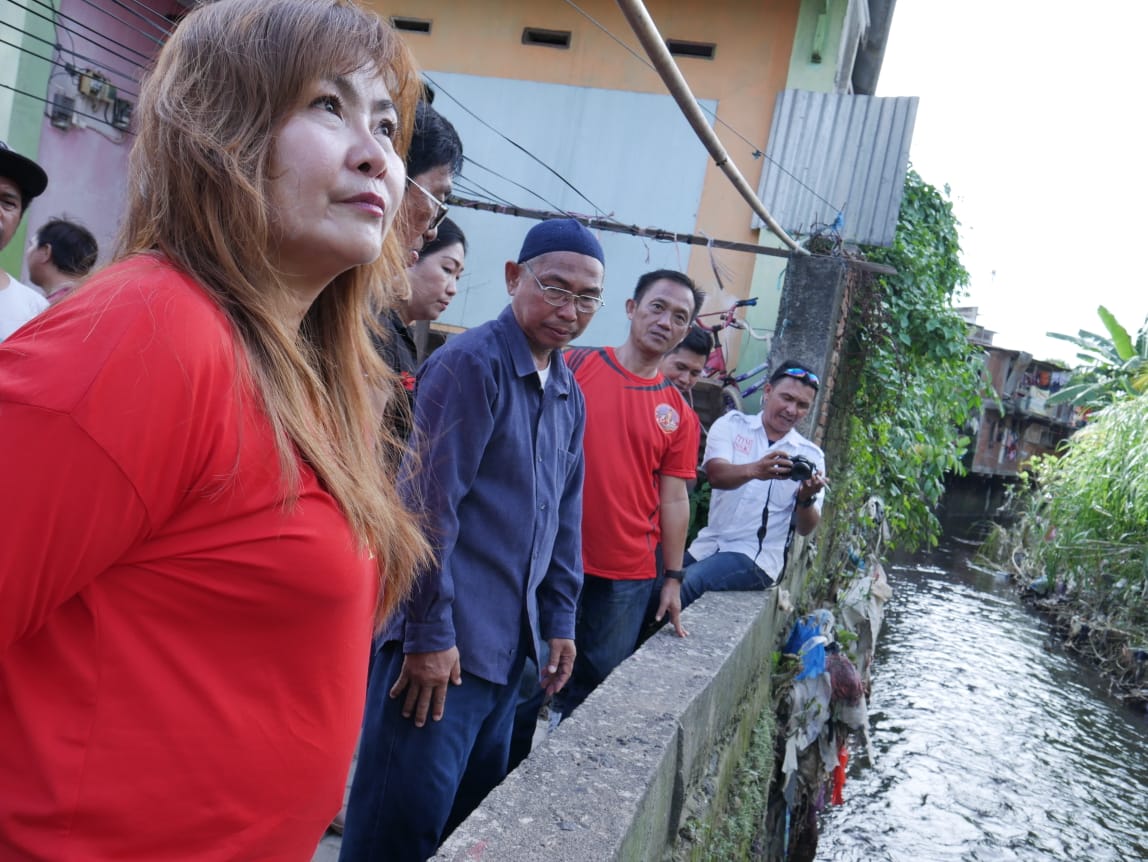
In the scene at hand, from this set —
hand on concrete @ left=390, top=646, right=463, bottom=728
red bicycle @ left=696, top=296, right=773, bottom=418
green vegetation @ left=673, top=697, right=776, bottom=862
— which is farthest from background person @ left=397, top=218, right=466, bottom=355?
red bicycle @ left=696, top=296, right=773, bottom=418

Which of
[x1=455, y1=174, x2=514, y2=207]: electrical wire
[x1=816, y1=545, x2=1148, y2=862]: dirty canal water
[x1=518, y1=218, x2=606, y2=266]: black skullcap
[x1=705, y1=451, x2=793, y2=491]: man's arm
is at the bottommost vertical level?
[x1=816, y1=545, x2=1148, y2=862]: dirty canal water

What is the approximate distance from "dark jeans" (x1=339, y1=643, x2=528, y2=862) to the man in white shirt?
1744 millimetres

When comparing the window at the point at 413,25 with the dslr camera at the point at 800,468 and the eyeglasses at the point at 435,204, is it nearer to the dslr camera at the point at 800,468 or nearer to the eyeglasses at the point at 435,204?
the dslr camera at the point at 800,468

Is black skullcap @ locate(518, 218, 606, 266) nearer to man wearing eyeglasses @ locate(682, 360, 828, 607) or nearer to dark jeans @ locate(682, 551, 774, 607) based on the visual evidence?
man wearing eyeglasses @ locate(682, 360, 828, 607)

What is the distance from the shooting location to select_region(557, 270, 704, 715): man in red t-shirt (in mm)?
3896

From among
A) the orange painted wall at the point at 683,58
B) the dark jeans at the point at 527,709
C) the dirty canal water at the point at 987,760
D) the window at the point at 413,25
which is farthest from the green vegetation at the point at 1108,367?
the dark jeans at the point at 527,709

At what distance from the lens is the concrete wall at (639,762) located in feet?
6.48

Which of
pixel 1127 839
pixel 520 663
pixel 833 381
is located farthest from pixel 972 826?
pixel 520 663

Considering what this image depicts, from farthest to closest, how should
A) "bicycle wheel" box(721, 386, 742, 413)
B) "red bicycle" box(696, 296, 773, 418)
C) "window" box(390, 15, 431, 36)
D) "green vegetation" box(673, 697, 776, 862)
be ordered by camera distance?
"window" box(390, 15, 431, 36) < "red bicycle" box(696, 296, 773, 418) < "bicycle wheel" box(721, 386, 742, 413) < "green vegetation" box(673, 697, 776, 862)

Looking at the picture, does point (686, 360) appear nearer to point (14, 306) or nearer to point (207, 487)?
point (14, 306)

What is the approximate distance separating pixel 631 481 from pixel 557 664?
133cm

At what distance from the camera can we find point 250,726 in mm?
1055

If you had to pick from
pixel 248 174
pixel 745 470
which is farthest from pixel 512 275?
pixel 745 470

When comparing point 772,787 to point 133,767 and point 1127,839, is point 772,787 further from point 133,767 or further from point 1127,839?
point 133,767
